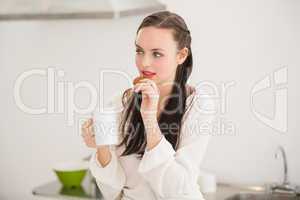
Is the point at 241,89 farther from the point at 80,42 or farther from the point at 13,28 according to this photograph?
the point at 13,28

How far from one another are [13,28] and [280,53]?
117 centimetres

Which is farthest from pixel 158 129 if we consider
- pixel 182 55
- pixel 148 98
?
pixel 182 55

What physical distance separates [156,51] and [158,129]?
0.55 feet

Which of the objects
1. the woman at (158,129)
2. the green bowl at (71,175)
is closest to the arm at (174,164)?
the woman at (158,129)

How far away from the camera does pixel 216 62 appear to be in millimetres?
2010

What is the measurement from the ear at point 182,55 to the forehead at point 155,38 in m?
0.04

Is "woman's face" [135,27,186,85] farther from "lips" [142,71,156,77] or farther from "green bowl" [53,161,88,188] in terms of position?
"green bowl" [53,161,88,188]

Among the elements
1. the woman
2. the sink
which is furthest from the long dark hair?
the sink

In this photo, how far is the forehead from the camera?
1117 millimetres

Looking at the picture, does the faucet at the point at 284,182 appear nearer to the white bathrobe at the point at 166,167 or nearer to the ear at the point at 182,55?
the white bathrobe at the point at 166,167

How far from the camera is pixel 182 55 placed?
1168 mm

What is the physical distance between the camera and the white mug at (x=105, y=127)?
112 cm

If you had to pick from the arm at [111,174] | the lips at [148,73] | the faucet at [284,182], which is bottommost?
the faucet at [284,182]

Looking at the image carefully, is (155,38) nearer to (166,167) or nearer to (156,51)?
(156,51)
